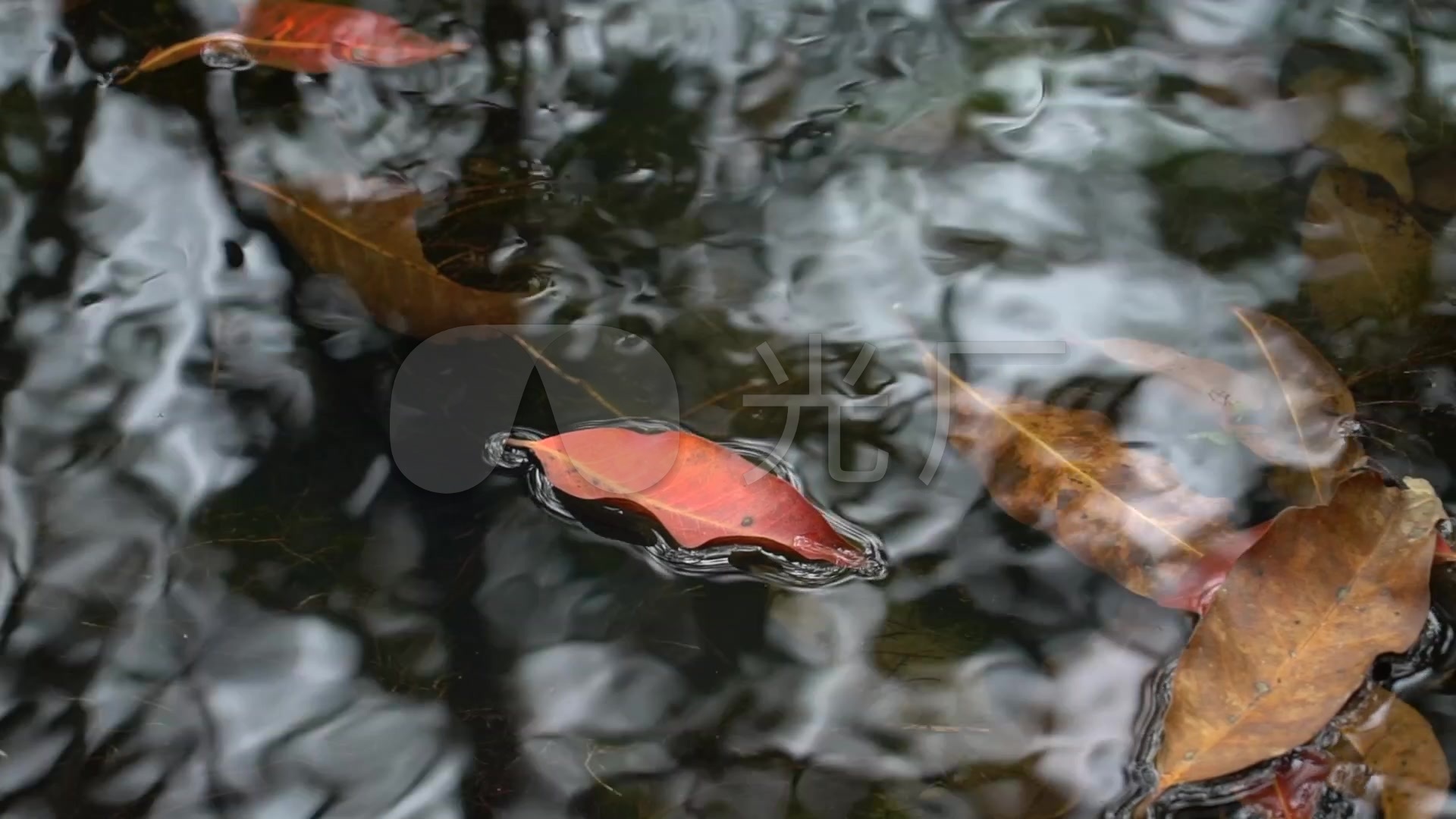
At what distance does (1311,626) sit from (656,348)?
761mm

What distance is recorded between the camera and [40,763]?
112 cm

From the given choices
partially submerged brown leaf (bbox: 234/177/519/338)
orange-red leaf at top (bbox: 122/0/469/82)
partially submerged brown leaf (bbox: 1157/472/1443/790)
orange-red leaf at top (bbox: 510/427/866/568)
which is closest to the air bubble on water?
orange-red leaf at top (bbox: 122/0/469/82)

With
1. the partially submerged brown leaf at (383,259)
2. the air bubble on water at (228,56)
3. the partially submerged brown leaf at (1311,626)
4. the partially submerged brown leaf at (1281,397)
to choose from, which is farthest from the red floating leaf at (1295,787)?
the air bubble on water at (228,56)

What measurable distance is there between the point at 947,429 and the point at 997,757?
363 millimetres

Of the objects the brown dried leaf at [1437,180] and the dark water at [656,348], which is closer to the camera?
the dark water at [656,348]

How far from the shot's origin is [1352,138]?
4.66 ft

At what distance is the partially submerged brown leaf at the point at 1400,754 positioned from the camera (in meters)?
→ 1.05

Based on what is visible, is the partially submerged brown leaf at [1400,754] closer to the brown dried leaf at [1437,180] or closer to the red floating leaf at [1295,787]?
the red floating leaf at [1295,787]

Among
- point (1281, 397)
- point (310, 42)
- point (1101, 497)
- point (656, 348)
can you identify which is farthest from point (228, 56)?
point (1281, 397)

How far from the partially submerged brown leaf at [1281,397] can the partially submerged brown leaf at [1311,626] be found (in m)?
0.13

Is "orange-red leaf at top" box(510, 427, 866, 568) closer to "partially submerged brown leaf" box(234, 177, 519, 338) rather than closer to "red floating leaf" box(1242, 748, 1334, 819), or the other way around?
"partially submerged brown leaf" box(234, 177, 519, 338)

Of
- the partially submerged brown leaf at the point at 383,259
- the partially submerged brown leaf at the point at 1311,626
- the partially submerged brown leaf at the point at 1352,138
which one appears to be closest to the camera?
the partially submerged brown leaf at the point at 1311,626

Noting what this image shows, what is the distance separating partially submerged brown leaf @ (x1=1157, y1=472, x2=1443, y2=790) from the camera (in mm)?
1043

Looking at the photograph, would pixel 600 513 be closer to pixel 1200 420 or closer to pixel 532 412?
pixel 532 412
